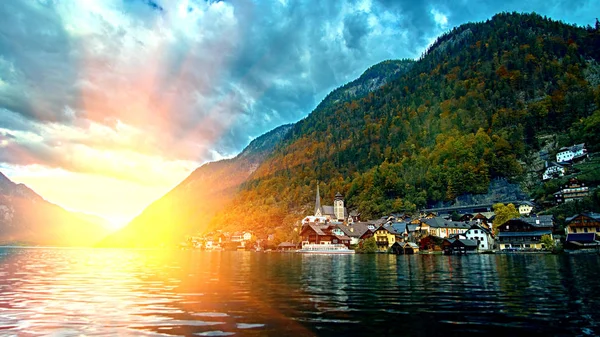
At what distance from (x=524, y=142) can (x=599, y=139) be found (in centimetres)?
2719

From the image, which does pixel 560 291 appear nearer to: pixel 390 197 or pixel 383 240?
pixel 383 240

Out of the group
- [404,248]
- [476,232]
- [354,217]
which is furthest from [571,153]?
[354,217]

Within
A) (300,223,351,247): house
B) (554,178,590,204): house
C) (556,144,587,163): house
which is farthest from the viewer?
(300,223,351,247): house

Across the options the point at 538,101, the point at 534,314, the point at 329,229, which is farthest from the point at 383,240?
the point at 538,101

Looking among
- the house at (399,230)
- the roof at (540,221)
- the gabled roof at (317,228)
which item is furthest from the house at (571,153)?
the gabled roof at (317,228)

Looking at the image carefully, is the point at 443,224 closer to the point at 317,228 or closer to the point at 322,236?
the point at 322,236

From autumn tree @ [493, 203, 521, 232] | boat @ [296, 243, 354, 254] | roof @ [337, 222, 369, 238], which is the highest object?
autumn tree @ [493, 203, 521, 232]

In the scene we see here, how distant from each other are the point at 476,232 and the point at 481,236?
65.1 inches

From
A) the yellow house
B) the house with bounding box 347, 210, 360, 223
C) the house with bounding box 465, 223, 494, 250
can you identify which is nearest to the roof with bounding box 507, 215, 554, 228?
the house with bounding box 465, 223, 494, 250

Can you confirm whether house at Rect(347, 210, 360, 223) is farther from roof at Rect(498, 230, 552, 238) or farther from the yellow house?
roof at Rect(498, 230, 552, 238)

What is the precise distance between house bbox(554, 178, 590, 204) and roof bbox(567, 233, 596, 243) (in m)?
31.0

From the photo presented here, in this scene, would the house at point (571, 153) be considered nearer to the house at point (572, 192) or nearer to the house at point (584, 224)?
the house at point (572, 192)

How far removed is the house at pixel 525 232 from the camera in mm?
95125

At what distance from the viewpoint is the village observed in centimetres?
8896
